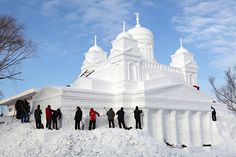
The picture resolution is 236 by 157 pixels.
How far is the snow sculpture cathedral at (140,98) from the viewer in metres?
26.4

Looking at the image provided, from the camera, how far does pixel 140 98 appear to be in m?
27.2

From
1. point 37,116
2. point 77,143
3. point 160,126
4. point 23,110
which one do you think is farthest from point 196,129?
point 23,110

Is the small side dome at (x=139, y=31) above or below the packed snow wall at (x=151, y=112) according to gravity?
above

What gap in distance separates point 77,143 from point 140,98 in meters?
8.87

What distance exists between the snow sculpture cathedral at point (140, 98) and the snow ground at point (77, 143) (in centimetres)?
363

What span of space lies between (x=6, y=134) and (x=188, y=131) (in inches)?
638

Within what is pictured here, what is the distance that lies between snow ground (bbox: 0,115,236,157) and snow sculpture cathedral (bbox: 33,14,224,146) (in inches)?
143

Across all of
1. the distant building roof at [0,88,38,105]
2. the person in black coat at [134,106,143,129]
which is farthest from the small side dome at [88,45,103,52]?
the person in black coat at [134,106,143,129]

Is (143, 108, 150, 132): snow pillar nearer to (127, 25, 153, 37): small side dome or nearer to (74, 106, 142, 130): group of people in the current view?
(74, 106, 142, 130): group of people

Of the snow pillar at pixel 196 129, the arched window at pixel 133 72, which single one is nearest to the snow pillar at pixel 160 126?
the snow pillar at pixel 196 129

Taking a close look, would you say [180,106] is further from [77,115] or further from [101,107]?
[77,115]

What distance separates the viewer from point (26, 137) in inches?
809

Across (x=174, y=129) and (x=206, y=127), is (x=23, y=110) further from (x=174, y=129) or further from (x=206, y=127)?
(x=206, y=127)

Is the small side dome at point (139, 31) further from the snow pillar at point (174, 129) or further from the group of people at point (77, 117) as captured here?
the group of people at point (77, 117)
